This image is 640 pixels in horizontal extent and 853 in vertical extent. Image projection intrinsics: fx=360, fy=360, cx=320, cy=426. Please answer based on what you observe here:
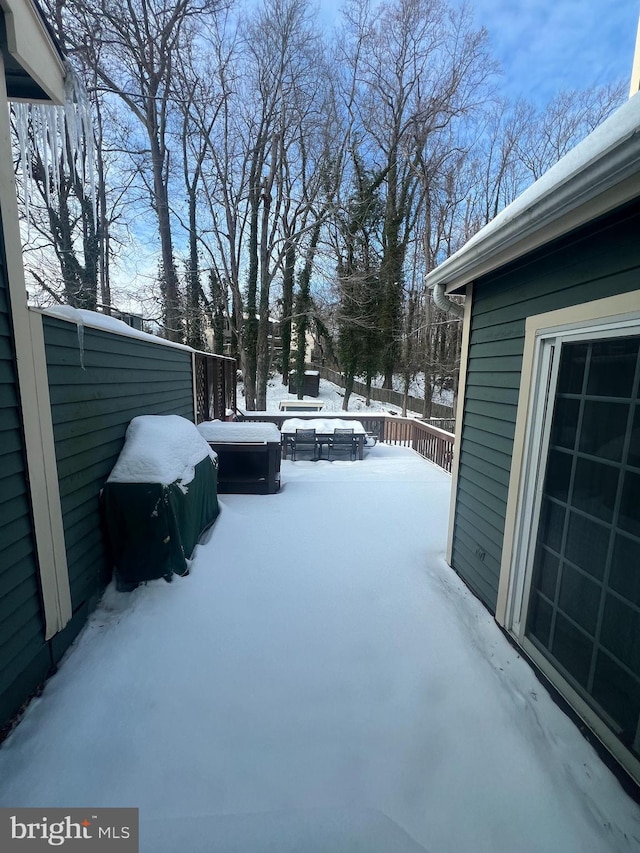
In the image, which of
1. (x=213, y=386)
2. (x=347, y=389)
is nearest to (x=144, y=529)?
(x=213, y=386)

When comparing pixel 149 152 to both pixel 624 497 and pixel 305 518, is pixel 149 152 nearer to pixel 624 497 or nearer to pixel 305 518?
pixel 305 518

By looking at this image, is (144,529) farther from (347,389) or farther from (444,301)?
(347,389)

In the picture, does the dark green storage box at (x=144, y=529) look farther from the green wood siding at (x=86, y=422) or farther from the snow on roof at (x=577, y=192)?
the snow on roof at (x=577, y=192)

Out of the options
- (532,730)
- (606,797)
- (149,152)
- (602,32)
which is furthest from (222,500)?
(149,152)

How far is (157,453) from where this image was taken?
3.01 meters

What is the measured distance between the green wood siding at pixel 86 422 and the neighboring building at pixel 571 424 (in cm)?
269

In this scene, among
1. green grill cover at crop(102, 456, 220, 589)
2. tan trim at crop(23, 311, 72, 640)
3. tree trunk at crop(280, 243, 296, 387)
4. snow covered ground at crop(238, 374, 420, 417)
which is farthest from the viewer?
snow covered ground at crop(238, 374, 420, 417)

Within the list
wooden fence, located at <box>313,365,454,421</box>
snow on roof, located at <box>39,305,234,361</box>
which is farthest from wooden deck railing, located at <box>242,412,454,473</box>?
wooden fence, located at <box>313,365,454,421</box>

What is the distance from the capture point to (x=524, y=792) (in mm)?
1492

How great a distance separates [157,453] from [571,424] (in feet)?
9.64

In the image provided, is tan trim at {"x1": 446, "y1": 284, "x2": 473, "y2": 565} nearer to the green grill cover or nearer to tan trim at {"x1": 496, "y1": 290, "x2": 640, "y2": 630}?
tan trim at {"x1": 496, "y1": 290, "x2": 640, "y2": 630}

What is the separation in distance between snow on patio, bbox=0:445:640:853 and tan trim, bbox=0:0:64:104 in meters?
3.21

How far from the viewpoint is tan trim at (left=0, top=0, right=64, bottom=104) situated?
5.49ft

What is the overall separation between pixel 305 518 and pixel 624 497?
10.6ft
